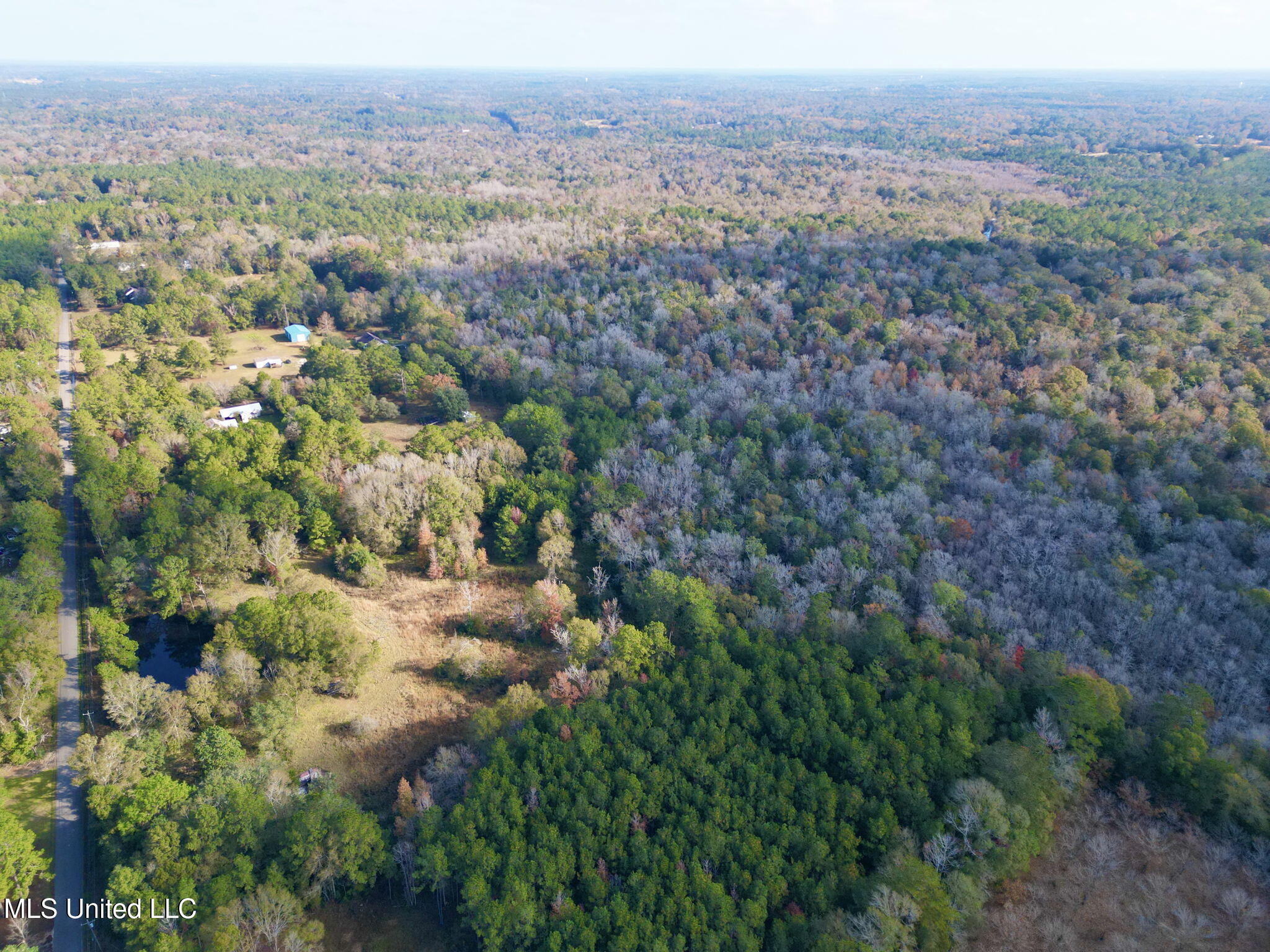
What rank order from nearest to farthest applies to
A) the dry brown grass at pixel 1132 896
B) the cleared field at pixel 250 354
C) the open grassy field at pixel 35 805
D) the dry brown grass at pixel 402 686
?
1. the dry brown grass at pixel 1132 896
2. the open grassy field at pixel 35 805
3. the dry brown grass at pixel 402 686
4. the cleared field at pixel 250 354

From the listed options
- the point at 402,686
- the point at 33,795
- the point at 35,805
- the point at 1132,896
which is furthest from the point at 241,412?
the point at 1132,896

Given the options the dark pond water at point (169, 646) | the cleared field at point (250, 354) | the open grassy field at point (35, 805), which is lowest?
the open grassy field at point (35, 805)

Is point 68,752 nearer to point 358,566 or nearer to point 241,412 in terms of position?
point 358,566

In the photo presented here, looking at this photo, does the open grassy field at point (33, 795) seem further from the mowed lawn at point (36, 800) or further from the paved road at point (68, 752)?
the paved road at point (68, 752)

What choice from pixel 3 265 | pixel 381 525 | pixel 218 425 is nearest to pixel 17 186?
pixel 3 265

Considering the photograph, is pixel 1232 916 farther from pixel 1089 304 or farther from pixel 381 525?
pixel 1089 304

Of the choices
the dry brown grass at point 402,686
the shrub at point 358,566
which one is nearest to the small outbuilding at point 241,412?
the dry brown grass at point 402,686

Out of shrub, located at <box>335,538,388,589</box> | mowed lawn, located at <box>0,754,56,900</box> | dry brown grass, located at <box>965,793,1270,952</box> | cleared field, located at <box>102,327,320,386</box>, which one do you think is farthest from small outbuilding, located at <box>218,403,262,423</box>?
dry brown grass, located at <box>965,793,1270,952</box>
